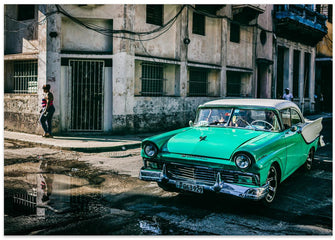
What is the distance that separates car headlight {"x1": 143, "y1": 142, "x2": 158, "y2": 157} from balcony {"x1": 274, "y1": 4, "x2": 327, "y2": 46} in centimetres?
1741

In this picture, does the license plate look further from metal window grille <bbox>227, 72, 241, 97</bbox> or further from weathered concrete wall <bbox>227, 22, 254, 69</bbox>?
metal window grille <bbox>227, 72, 241, 97</bbox>

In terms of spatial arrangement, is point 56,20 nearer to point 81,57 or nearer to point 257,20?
point 81,57

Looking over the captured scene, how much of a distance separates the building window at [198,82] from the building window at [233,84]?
187 cm

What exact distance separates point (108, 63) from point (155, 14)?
10.4ft

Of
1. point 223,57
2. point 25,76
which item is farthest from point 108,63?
point 223,57

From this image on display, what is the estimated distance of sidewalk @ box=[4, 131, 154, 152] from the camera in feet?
31.2

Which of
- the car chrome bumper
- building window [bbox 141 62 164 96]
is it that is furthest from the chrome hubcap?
building window [bbox 141 62 164 96]

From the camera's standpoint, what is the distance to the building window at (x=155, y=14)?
13.7m

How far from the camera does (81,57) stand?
12.2 metres

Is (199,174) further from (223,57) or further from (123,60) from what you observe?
(223,57)

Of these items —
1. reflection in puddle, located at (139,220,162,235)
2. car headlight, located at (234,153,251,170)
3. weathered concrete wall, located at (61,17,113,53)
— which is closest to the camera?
reflection in puddle, located at (139,220,162,235)

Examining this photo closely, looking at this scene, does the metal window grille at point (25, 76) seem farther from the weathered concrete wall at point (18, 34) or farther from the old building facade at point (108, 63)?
the weathered concrete wall at point (18, 34)

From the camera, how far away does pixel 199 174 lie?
480cm

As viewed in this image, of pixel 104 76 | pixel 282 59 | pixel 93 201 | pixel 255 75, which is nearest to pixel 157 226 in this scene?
pixel 93 201
